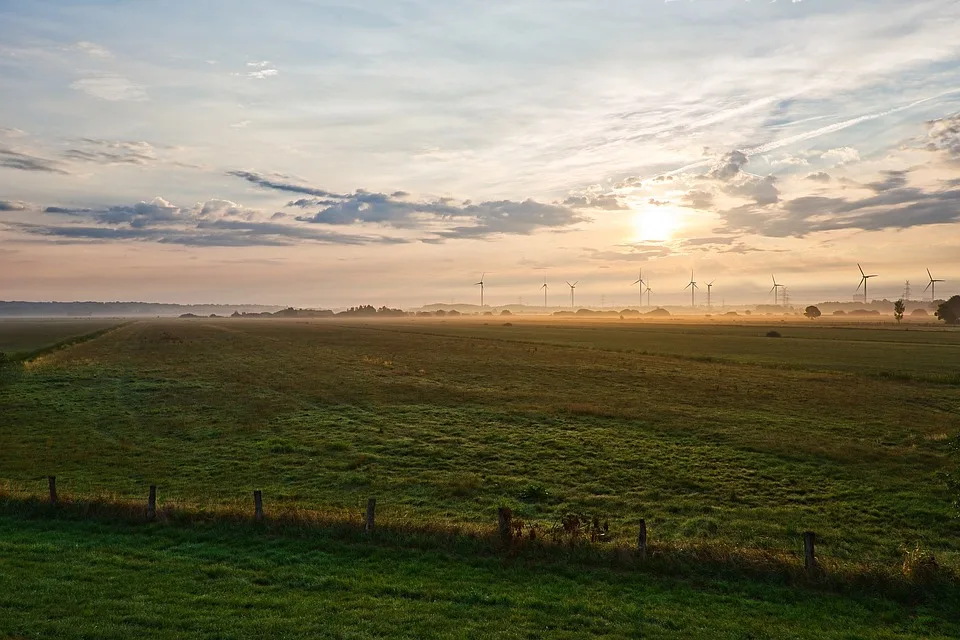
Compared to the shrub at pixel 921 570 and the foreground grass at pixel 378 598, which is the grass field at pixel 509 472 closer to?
the foreground grass at pixel 378 598

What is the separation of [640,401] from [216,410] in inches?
1278

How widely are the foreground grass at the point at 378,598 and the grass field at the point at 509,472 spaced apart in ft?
0.28

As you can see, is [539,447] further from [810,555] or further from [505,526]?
[810,555]

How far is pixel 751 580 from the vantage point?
1689 centimetres

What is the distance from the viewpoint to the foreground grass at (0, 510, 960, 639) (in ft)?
44.9

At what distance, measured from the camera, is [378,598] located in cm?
1530

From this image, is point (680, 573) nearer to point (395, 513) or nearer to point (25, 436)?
point (395, 513)

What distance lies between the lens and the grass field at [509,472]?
1520 centimetres

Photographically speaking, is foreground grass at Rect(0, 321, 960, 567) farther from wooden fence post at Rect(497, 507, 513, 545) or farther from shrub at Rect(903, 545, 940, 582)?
wooden fence post at Rect(497, 507, 513, 545)

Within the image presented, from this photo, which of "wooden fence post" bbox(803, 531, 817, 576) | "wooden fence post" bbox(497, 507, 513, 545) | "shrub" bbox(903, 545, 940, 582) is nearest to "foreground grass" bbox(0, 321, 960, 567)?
"shrub" bbox(903, 545, 940, 582)

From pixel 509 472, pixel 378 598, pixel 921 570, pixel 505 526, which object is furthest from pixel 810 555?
pixel 509 472

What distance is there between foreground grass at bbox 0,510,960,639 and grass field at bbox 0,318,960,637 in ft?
0.28

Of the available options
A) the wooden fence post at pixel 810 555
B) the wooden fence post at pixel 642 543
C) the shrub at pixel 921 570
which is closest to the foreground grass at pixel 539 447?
the shrub at pixel 921 570

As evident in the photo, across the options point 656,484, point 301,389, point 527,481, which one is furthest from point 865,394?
point 301,389
